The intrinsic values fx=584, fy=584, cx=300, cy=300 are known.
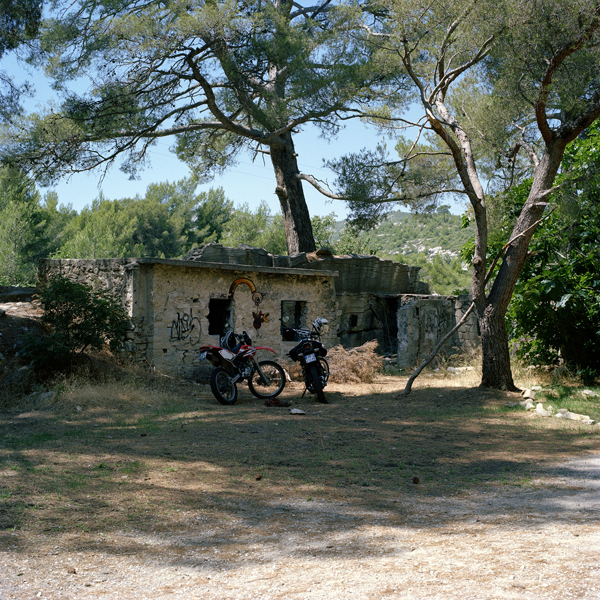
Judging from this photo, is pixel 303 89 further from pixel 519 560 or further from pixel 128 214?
pixel 128 214

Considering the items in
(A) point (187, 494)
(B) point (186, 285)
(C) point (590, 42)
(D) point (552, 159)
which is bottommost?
(A) point (187, 494)

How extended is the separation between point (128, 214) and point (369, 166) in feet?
95.1

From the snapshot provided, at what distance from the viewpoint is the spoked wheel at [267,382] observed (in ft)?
34.1

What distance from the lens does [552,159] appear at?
1032 cm

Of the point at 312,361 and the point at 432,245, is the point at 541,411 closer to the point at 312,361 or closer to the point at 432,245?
the point at 312,361

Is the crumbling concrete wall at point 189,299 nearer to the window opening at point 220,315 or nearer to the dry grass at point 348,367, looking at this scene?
the window opening at point 220,315

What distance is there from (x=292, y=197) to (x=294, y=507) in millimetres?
15035

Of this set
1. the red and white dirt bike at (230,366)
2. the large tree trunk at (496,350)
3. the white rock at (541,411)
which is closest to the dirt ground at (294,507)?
the white rock at (541,411)

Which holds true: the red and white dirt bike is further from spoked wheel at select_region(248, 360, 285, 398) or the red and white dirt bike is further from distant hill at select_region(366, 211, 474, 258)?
distant hill at select_region(366, 211, 474, 258)

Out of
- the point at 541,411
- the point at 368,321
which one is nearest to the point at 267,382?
the point at 541,411

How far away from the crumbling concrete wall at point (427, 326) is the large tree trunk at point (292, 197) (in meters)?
3.68

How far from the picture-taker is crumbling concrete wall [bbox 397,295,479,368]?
17125 millimetres

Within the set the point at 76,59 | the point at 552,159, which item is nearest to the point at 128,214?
the point at 76,59

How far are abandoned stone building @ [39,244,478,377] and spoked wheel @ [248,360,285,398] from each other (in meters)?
1.89
